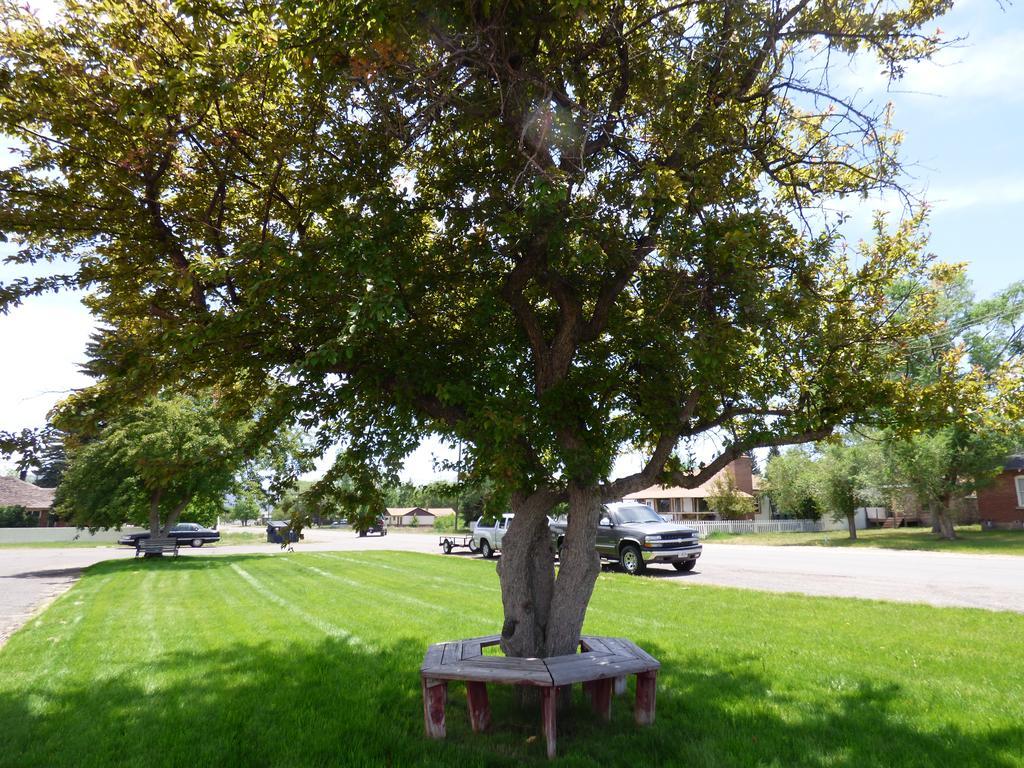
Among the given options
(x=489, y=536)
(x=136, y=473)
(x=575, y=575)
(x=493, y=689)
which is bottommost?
(x=493, y=689)

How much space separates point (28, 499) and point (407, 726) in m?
64.6

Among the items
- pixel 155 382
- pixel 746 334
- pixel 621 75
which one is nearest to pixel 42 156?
pixel 155 382

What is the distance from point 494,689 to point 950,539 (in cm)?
2991

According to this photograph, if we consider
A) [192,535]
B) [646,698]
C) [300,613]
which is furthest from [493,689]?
[192,535]

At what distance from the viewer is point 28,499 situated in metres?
55.9

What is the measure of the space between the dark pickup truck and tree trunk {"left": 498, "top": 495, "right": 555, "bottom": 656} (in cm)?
1156

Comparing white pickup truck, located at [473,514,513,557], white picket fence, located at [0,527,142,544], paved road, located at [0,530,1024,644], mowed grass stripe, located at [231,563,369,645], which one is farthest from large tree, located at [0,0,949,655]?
white picket fence, located at [0,527,142,544]

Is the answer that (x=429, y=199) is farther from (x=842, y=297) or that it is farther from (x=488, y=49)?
(x=842, y=297)

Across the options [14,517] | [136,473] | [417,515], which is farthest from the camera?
[417,515]

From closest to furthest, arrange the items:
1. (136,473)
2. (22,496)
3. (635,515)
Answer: (635,515) < (136,473) < (22,496)

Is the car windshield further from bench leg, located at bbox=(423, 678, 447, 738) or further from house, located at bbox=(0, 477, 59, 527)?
house, located at bbox=(0, 477, 59, 527)

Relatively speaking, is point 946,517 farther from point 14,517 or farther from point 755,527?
point 14,517

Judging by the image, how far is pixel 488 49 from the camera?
538 centimetres

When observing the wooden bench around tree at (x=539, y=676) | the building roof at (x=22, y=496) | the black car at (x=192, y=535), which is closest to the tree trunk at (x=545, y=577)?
the wooden bench around tree at (x=539, y=676)
